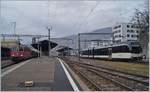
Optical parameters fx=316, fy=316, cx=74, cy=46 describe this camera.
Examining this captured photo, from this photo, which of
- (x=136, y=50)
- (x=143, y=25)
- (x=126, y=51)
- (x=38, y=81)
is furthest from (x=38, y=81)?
(x=143, y=25)

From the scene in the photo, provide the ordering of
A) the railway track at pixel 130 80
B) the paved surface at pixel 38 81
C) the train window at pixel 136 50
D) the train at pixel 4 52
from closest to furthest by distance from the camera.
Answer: the paved surface at pixel 38 81 → the railway track at pixel 130 80 → the train window at pixel 136 50 → the train at pixel 4 52

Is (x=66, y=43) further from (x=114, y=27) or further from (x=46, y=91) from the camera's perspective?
(x=46, y=91)

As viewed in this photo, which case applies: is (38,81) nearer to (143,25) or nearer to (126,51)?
(126,51)

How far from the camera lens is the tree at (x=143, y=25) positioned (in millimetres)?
45016

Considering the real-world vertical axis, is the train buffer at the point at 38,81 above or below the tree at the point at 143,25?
below

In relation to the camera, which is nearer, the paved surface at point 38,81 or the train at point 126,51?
the paved surface at point 38,81

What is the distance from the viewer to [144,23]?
48.3m

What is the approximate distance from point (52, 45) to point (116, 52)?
5228 centimetres

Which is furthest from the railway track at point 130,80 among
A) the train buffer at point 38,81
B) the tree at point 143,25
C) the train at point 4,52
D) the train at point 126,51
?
the train at point 4,52

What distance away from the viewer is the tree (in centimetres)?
4502

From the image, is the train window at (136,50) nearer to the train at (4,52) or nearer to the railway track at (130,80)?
the railway track at (130,80)

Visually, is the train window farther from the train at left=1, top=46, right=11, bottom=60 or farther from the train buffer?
the train buffer

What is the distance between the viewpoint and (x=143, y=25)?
48.4m

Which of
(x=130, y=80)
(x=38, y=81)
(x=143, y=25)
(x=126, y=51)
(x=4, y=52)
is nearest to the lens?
(x=38, y=81)
